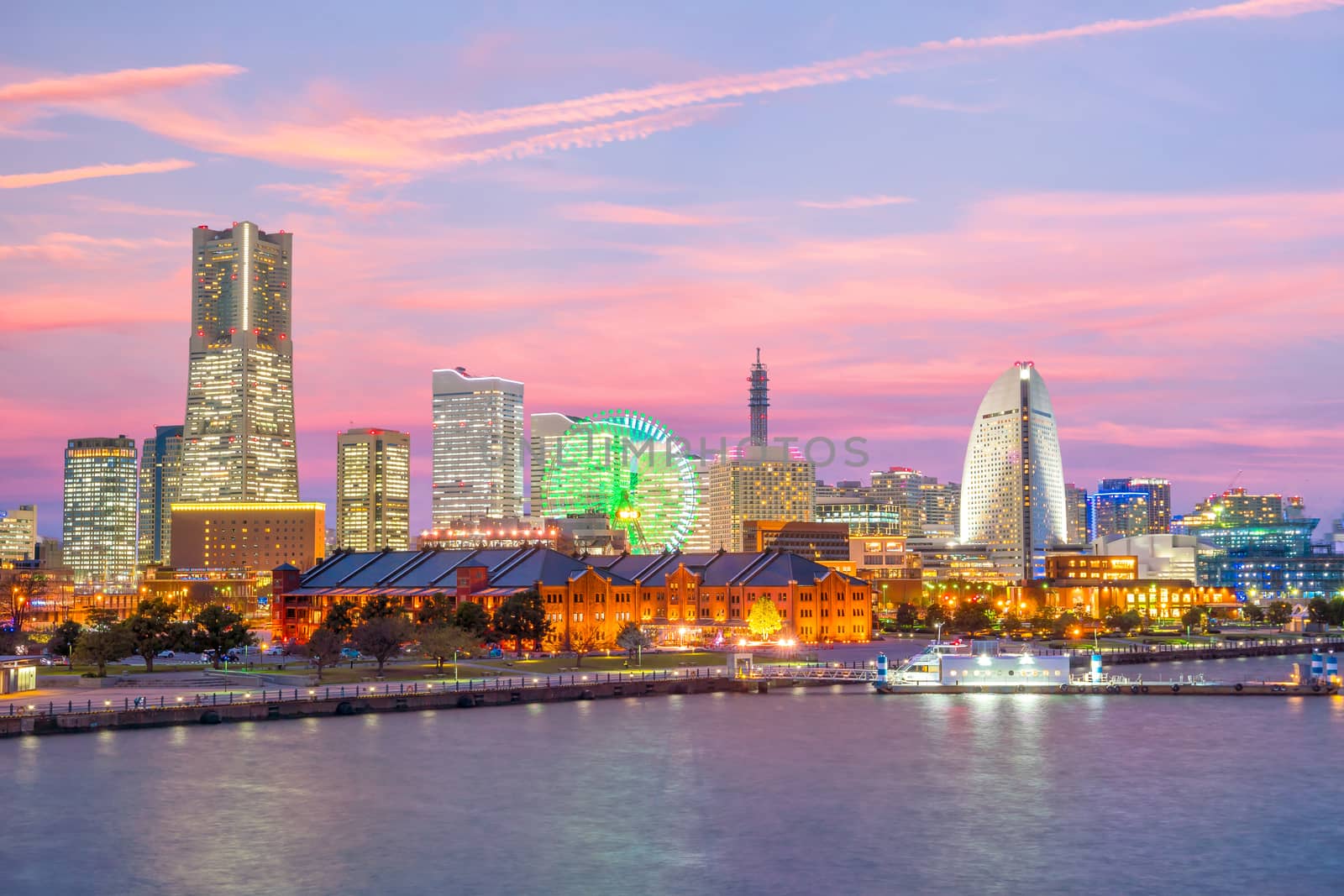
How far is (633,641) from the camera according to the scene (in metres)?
164

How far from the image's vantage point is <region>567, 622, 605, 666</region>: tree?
555 feet

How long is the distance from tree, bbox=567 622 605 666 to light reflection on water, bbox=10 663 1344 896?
167ft

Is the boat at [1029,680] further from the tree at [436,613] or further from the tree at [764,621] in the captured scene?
the tree at [436,613]

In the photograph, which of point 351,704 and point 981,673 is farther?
point 981,673

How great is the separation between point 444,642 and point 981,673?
5009 cm

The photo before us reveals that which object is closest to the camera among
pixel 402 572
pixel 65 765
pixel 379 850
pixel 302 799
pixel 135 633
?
pixel 379 850

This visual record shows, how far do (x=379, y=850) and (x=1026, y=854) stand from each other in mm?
29703

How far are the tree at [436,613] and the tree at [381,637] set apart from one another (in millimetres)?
10382

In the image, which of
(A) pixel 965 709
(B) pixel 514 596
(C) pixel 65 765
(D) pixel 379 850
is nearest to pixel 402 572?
(B) pixel 514 596

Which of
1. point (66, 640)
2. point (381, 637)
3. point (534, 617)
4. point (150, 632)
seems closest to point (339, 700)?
point (381, 637)

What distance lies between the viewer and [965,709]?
12681cm

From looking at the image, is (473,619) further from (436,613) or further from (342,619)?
(342,619)

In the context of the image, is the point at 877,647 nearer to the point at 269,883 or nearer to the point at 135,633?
the point at 135,633

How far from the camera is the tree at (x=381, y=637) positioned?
13500 centimetres
